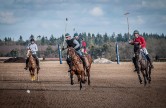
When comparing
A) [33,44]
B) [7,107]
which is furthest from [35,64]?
[7,107]

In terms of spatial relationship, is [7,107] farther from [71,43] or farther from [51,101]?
[71,43]

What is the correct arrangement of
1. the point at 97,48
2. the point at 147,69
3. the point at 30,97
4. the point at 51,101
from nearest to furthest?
the point at 51,101, the point at 30,97, the point at 147,69, the point at 97,48

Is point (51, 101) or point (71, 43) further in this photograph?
point (71, 43)

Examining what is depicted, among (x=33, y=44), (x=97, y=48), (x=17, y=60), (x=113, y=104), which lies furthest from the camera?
(x=97, y=48)

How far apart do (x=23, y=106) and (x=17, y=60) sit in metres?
77.7

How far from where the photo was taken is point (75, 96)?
15.8 m

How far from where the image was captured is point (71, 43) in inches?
774

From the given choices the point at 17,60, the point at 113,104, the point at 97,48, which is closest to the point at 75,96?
the point at 113,104

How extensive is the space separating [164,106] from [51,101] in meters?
4.02

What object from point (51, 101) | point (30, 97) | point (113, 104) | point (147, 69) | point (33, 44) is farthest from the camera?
point (33, 44)

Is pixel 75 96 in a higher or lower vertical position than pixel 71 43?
lower

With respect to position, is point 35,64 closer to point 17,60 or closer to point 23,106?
point 23,106

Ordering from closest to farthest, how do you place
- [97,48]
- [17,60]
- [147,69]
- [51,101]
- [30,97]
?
[51,101]
[30,97]
[147,69]
[17,60]
[97,48]

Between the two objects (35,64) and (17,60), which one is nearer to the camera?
(35,64)
